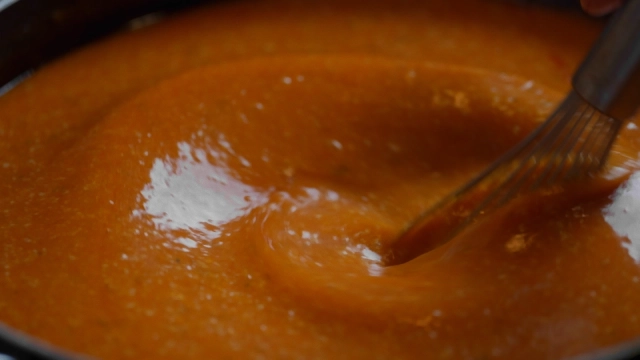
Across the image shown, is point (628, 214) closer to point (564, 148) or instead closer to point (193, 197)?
point (564, 148)

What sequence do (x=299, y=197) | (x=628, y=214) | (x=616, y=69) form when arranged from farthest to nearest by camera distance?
(x=299, y=197) < (x=628, y=214) < (x=616, y=69)

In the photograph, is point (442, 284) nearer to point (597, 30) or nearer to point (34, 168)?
point (34, 168)

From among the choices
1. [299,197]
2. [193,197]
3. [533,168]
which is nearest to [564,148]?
[533,168]

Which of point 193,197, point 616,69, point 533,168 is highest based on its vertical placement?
point 616,69

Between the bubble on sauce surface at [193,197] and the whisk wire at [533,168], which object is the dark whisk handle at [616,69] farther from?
the bubble on sauce surface at [193,197]

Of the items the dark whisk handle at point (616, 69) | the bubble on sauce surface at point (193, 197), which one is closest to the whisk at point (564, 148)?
the dark whisk handle at point (616, 69)

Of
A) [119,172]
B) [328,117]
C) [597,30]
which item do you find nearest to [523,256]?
[328,117]

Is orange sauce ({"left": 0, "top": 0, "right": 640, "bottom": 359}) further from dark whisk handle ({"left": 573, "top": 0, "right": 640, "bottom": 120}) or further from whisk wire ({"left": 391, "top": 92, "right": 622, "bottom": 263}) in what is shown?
dark whisk handle ({"left": 573, "top": 0, "right": 640, "bottom": 120})
